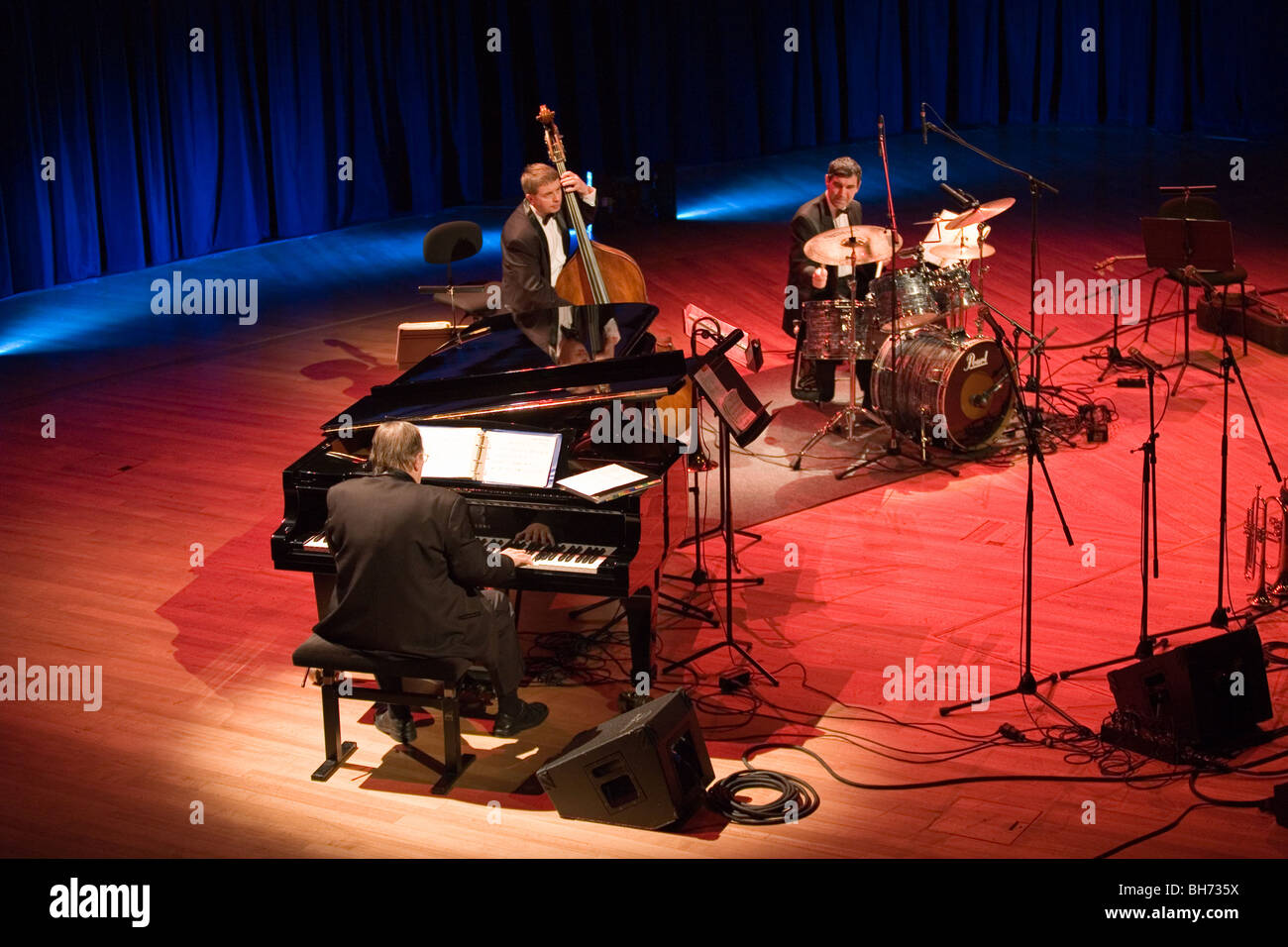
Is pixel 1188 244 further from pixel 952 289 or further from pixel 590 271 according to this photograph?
pixel 590 271

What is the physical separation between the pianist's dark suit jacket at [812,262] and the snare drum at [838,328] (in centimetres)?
29

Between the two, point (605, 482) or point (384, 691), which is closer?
point (384, 691)

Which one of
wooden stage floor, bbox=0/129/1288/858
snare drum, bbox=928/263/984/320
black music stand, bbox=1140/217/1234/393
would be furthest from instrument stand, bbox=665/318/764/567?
black music stand, bbox=1140/217/1234/393

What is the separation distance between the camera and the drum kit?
23.6ft

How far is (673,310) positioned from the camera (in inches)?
388

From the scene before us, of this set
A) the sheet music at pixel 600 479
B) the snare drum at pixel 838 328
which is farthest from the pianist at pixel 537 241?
the sheet music at pixel 600 479

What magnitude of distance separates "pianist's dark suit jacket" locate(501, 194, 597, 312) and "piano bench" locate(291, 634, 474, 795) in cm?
269

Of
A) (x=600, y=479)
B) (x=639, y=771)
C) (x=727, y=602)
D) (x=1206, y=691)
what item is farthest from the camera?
(x=727, y=602)

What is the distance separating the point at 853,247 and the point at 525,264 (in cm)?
163

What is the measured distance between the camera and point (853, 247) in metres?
7.14

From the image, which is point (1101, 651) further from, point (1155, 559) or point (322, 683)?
point (322, 683)

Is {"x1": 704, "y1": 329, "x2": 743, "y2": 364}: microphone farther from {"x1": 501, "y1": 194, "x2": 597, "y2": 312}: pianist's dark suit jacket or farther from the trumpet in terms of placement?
the trumpet

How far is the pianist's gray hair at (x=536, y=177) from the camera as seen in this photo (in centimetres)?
682

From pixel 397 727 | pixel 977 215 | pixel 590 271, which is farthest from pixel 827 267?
pixel 397 727
